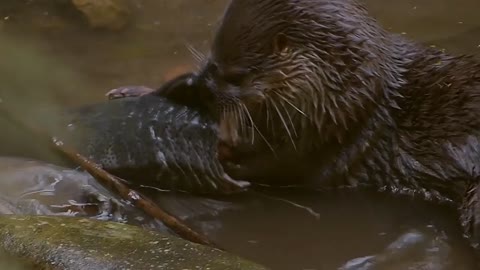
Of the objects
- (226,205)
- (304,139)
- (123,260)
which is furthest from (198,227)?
(123,260)

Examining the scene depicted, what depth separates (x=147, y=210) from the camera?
2.33 metres

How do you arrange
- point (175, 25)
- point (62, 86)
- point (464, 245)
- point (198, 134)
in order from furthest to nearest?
point (175, 25) → point (62, 86) → point (198, 134) → point (464, 245)

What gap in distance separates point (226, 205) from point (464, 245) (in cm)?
66

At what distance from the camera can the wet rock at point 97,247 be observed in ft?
5.85

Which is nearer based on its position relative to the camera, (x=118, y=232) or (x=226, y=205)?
(x=118, y=232)

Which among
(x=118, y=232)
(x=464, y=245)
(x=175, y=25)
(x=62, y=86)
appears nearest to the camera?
(x=118, y=232)

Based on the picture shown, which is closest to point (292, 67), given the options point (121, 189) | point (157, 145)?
point (157, 145)

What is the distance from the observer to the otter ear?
235 cm

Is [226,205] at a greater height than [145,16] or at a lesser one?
lesser

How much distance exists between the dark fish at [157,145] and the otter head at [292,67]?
0.11m

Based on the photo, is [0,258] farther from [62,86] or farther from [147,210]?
[62,86]

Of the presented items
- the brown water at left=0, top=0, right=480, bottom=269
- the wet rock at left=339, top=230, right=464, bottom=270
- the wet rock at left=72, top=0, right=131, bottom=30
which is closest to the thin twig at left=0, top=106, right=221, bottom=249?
the brown water at left=0, top=0, right=480, bottom=269

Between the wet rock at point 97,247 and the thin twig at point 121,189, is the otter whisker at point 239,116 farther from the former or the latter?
the wet rock at point 97,247

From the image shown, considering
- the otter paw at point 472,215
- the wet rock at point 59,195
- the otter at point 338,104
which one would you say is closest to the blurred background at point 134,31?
the wet rock at point 59,195
